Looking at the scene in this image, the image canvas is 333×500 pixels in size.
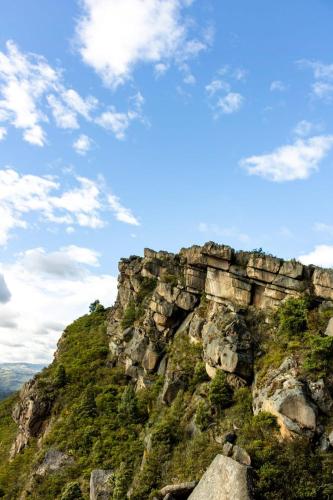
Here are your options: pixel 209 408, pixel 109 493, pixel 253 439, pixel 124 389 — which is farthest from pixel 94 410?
pixel 253 439

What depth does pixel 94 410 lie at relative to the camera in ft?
157

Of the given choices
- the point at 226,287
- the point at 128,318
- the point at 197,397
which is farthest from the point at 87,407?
the point at 226,287

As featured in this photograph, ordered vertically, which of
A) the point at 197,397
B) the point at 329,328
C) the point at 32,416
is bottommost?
the point at 32,416

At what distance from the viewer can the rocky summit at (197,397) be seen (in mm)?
26641

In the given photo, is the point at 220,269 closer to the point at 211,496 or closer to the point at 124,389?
the point at 124,389

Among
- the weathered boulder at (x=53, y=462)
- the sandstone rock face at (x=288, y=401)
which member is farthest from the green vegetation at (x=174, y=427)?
the sandstone rock face at (x=288, y=401)

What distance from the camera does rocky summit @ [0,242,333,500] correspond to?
26641 millimetres

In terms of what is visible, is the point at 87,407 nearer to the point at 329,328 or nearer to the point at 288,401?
the point at 288,401

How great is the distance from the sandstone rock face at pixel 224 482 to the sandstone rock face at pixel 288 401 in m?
5.12

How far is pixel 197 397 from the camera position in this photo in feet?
124

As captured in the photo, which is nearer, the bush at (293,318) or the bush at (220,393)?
the bush at (220,393)

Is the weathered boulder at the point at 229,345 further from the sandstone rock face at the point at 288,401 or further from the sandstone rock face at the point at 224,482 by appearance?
the sandstone rock face at the point at 224,482

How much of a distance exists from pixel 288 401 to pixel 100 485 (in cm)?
1997

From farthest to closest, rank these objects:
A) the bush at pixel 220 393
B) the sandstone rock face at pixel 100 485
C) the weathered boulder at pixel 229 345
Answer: the weathered boulder at pixel 229 345 → the bush at pixel 220 393 → the sandstone rock face at pixel 100 485
